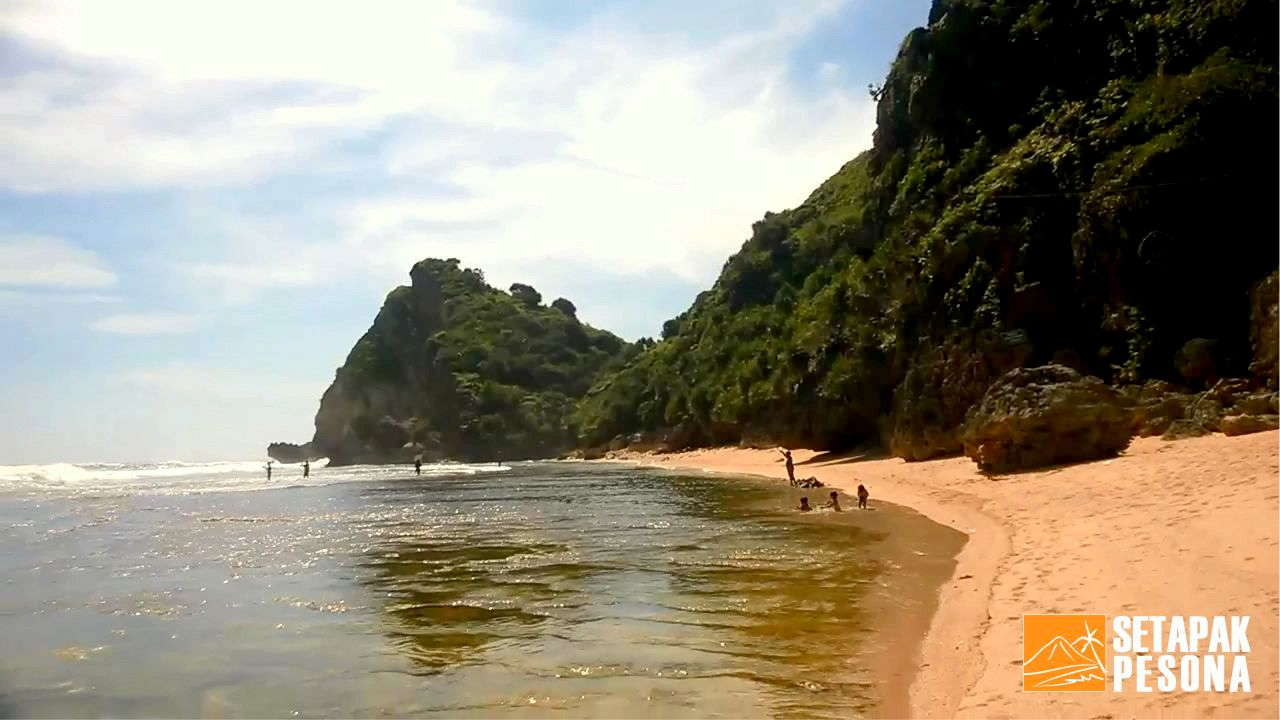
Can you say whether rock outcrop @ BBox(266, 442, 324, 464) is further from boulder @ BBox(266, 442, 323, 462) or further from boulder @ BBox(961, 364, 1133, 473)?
boulder @ BBox(961, 364, 1133, 473)

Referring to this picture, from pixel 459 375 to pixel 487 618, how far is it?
12407 centimetres

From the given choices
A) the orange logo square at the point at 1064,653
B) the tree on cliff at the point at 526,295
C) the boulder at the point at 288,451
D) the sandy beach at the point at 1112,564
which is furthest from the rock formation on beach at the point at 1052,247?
the boulder at the point at 288,451

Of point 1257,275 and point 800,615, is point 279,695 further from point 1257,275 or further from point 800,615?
point 1257,275

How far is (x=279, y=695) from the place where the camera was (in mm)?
9891

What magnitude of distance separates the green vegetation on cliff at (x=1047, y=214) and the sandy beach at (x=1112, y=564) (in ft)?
23.5

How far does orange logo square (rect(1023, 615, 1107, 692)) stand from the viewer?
312 inches

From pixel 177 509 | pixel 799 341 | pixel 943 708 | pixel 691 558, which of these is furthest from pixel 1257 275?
pixel 177 509

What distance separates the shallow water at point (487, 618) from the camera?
951cm

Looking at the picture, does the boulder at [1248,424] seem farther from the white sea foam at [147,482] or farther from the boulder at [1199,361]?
the white sea foam at [147,482]

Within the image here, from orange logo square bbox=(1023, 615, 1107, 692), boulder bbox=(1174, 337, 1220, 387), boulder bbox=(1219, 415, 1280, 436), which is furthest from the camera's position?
boulder bbox=(1174, 337, 1220, 387)

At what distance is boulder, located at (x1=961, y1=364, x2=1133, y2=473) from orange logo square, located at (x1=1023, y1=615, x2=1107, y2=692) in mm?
15787

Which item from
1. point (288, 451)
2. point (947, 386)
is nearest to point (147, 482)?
point (947, 386)

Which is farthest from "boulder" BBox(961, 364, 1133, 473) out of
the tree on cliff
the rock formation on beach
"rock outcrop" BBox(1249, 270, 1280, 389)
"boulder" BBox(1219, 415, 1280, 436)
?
the tree on cliff

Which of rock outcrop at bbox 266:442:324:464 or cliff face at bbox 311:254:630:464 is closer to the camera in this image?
cliff face at bbox 311:254:630:464
